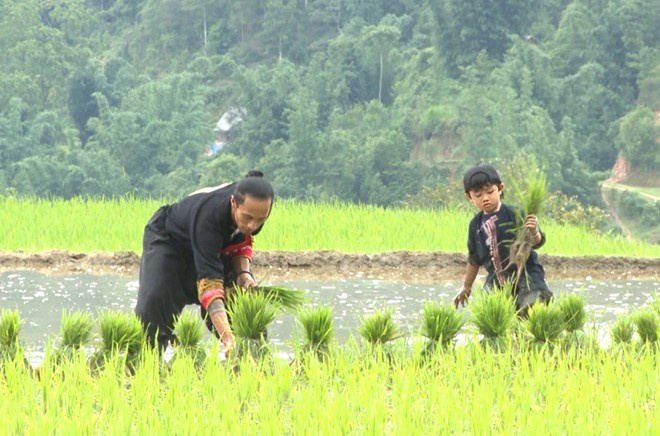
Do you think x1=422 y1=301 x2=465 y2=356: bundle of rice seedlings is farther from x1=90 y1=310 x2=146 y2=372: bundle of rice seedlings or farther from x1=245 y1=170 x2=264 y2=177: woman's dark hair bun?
x1=90 y1=310 x2=146 y2=372: bundle of rice seedlings

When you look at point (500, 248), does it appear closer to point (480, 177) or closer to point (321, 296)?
point (480, 177)

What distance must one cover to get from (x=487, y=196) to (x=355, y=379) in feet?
5.44

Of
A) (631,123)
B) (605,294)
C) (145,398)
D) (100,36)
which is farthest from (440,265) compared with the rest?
(100,36)

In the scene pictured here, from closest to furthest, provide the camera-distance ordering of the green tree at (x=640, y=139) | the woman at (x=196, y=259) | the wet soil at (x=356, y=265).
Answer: the woman at (x=196, y=259)
the wet soil at (x=356, y=265)
the green tree at (x=640, y=139)

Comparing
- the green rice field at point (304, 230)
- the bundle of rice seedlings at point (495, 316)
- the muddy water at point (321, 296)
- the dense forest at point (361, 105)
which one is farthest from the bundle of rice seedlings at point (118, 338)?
the dense forest at point (361, 105)

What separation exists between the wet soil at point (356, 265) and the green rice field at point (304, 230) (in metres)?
0.31

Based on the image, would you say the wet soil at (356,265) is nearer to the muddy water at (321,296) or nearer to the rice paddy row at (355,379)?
the muddy water at (321,296)

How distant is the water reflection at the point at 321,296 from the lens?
906 cm

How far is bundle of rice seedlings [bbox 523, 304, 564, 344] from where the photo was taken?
5.95 m

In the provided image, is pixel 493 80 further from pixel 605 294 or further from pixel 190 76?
pixel 605 294

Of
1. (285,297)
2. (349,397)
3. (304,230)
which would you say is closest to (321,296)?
(304,230)

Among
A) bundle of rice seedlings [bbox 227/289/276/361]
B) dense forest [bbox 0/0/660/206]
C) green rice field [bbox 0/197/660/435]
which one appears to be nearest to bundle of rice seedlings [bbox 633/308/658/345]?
green rice field [bbox 0/197/660/435]

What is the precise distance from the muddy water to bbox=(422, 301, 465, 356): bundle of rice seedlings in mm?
2447

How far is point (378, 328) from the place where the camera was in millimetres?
5844
